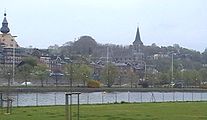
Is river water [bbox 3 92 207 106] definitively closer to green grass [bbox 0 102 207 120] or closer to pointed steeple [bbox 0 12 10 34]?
green grass [bbox 0 102 207 120]

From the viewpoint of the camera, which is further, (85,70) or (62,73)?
(62,73)

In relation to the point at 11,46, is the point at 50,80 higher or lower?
lower

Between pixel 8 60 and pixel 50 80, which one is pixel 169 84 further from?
pixel 8 60

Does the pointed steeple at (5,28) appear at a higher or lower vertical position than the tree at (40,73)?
higher

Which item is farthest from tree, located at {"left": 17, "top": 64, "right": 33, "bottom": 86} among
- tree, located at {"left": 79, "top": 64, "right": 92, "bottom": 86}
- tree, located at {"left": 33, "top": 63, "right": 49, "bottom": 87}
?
tree, located at {"left": 79, "top": 64, "right": 92, "bottom": 86}

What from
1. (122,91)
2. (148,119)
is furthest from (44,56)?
(148,119)

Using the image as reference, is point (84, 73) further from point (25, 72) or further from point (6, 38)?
point (6, 38)

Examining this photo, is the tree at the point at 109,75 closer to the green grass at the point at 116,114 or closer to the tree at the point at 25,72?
the tree at the point at 25,72

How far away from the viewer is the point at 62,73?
165250 mm

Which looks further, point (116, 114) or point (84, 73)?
point (84, 73)

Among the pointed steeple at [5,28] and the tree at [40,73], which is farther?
the pointed steeple at [5,28]

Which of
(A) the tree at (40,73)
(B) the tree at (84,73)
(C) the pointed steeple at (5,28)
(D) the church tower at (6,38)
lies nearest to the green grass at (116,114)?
(A) the tree at (40,73)

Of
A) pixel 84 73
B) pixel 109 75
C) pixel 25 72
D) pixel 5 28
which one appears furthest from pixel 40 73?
pixel 5 28

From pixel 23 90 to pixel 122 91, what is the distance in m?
28.8
